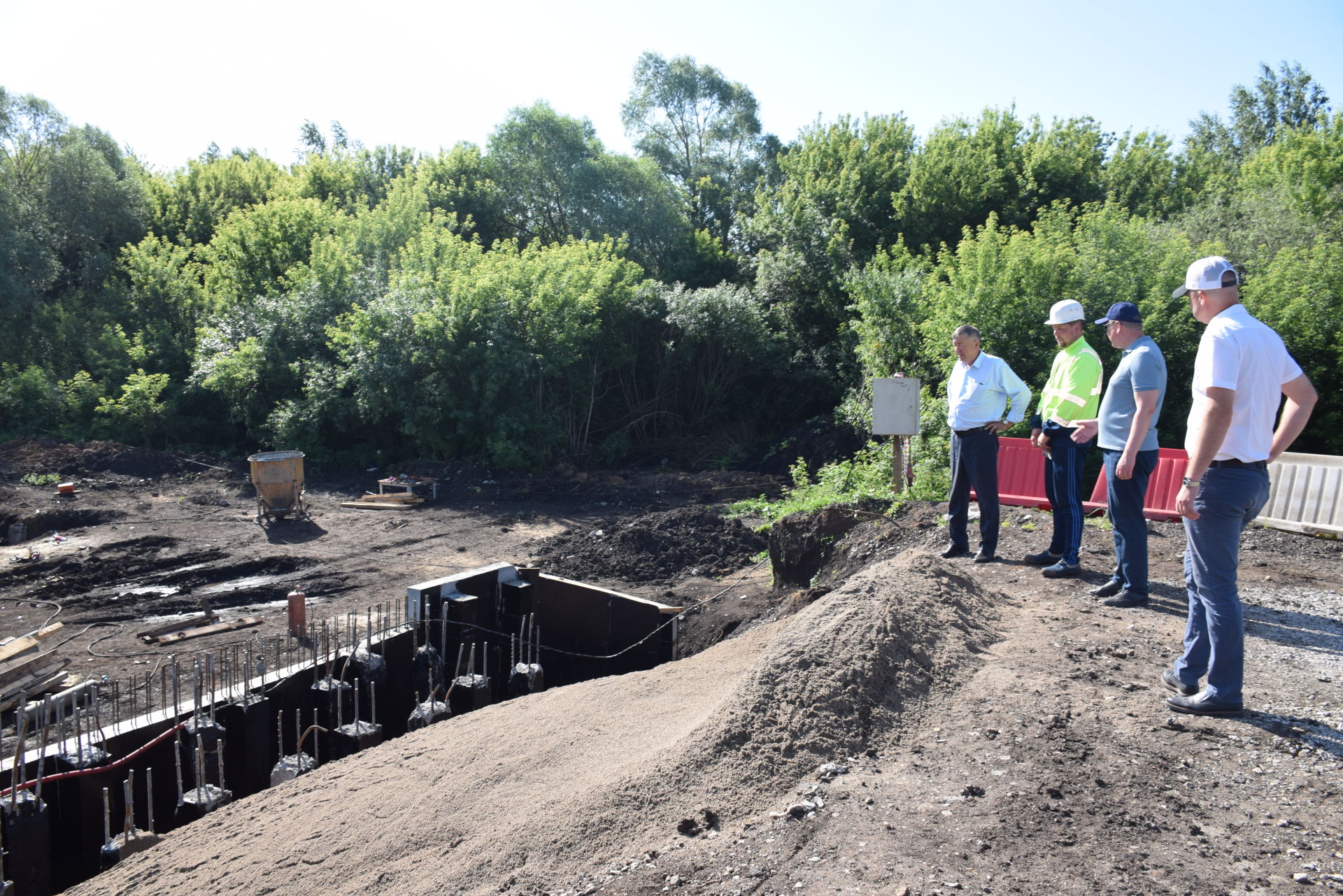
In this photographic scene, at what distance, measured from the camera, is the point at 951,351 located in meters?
12.4

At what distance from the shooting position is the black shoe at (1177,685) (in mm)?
3615

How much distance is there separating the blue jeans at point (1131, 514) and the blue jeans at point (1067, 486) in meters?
0.51

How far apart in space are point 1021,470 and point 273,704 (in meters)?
7.92

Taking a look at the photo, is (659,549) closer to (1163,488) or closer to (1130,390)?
(1163,488)

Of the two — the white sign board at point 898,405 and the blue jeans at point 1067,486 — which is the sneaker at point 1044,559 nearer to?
the blue jeans at point 1067,486

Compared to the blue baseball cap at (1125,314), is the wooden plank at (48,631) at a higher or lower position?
lower

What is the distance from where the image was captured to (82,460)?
17812 millimetres

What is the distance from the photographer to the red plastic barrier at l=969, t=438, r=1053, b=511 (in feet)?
30.1

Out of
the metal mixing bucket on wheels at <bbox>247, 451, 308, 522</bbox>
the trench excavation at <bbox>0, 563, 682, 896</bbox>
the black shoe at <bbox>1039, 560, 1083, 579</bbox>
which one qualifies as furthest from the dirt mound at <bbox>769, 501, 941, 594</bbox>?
the metal mixing bucket on wheels at <bbox>247, 451, 308, 522</bbox>

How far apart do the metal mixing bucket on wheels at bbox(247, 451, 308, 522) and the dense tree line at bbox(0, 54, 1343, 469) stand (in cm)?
392

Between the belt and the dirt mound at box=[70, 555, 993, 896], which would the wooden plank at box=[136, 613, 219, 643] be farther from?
the belt

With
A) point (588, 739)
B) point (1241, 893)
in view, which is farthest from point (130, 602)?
point (1241, 893)

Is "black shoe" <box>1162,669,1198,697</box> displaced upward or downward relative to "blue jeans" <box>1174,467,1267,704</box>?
downward

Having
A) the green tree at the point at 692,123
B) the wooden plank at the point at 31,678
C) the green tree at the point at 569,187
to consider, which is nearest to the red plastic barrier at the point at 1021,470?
the wooden plank at the point at 31,678
